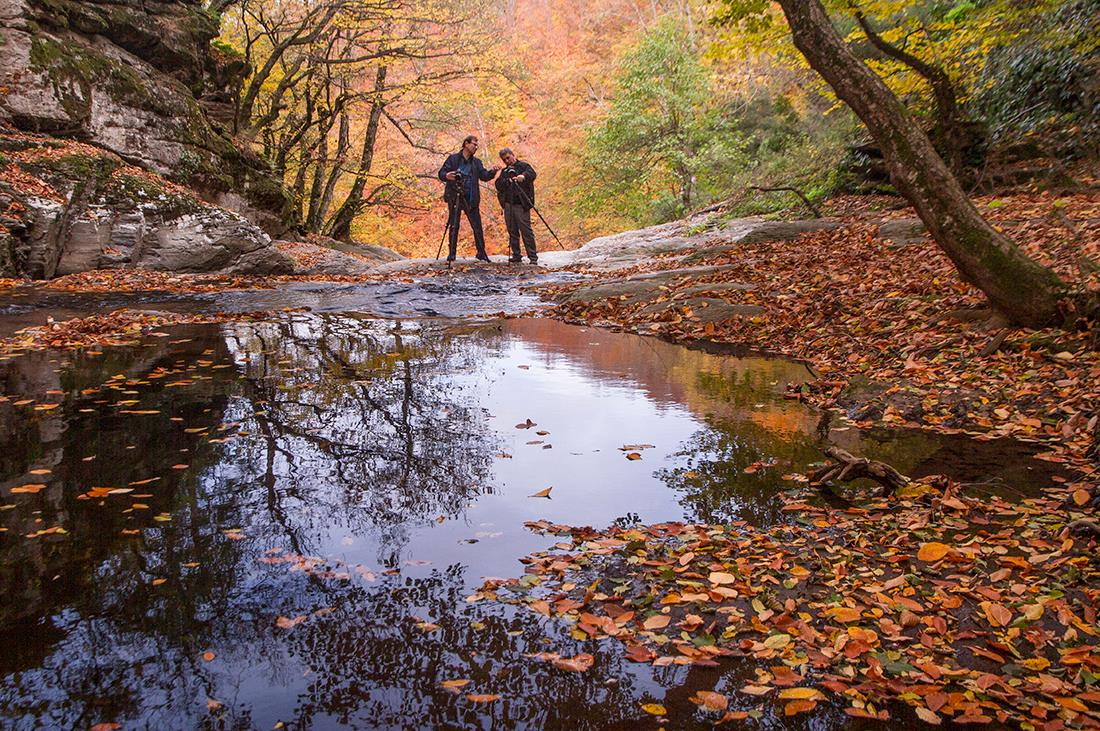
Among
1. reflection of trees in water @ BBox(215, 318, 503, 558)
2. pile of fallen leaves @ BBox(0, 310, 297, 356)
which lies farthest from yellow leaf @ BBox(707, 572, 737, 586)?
pile of fallen leaves @ BBox(0, 310, 297, 356)

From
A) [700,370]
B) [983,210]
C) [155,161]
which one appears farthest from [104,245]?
[983,210]

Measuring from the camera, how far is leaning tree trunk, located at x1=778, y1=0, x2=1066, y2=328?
19.7ft

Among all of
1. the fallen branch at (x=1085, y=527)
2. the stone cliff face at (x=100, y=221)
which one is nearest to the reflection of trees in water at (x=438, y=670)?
the fallen branch at (x=1085, y=527)

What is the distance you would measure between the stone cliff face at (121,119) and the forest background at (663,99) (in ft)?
5.21

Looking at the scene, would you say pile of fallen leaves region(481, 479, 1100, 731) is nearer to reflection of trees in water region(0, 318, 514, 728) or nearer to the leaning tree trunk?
reflection of trees in water region(0, 318, 514, 728)

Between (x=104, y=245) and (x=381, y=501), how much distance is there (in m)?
11.0

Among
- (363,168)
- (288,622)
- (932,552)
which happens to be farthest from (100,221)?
(932,552)

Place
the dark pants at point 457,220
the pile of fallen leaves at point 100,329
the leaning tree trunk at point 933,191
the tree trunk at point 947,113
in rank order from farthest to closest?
the dark pants at point 457,220, the tree trunk at point 947,113, the pile of fallen leaves at point 100,329, the leaning tree trunk at point 933,191

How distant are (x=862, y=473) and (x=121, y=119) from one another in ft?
51.9

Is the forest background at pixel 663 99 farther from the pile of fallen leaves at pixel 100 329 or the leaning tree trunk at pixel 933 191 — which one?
the pile of fallen leaves at pixel 100 329

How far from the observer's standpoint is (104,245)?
12.2 metres

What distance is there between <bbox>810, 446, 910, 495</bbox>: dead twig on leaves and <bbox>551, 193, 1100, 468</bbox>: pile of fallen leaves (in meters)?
1.17

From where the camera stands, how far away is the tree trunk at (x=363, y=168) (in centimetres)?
2077

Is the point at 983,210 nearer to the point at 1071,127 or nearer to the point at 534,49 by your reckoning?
the point at 1071,127
